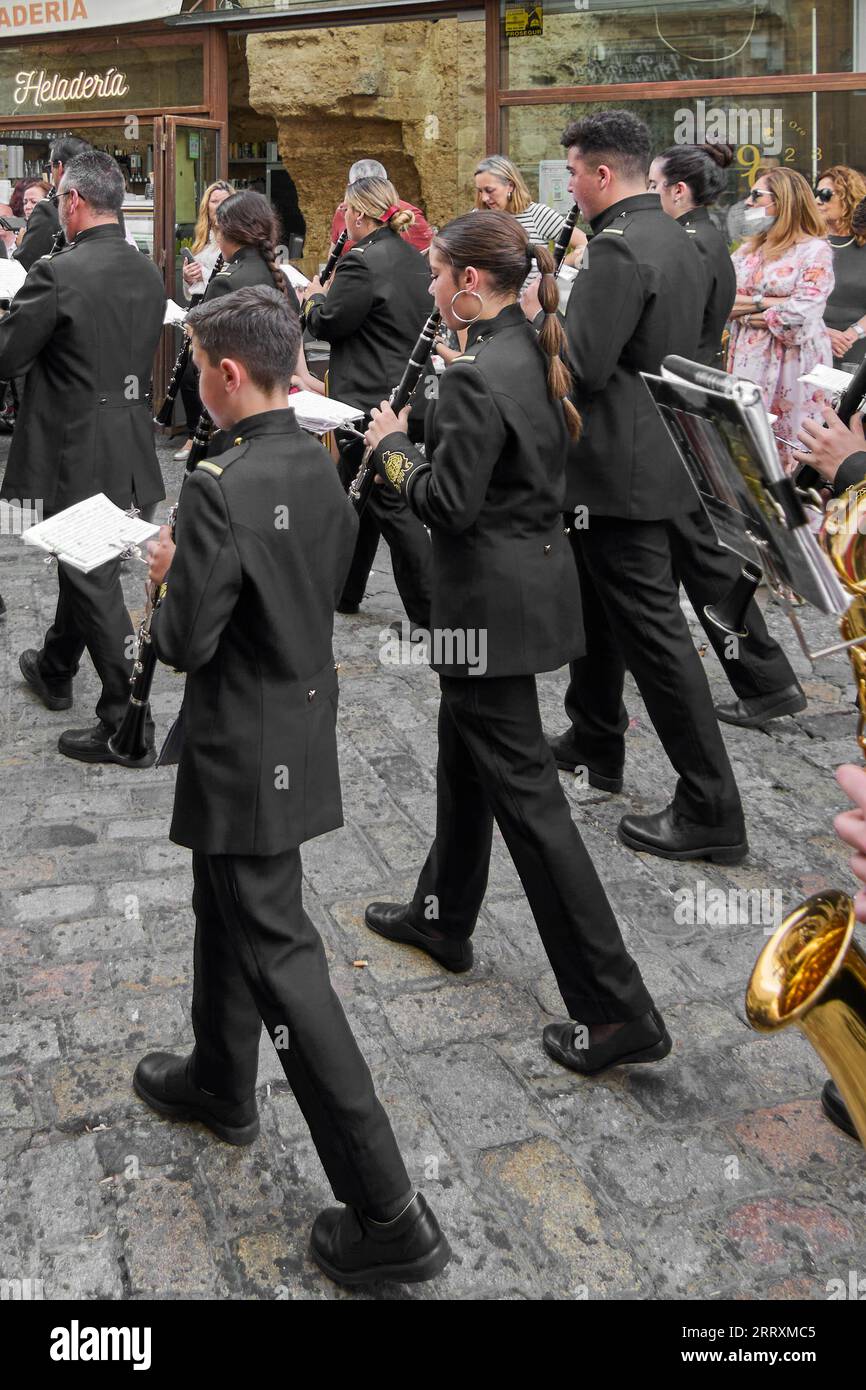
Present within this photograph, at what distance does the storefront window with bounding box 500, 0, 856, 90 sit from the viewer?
382 inches

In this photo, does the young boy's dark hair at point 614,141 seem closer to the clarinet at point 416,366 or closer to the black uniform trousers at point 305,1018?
the clarinet at point 416,366

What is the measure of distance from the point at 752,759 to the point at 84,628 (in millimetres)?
2549

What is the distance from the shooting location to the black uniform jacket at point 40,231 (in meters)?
8.13

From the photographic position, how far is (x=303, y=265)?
14.0m

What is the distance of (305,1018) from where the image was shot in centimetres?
291

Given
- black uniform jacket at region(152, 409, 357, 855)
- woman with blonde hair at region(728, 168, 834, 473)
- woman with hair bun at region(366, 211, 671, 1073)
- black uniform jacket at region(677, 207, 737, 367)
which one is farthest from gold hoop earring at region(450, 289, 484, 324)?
woman with blonde hair at region(728, 168, 834, 473)

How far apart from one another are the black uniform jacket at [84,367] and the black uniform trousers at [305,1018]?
9.63ft

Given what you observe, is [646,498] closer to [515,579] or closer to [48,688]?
[515,579]

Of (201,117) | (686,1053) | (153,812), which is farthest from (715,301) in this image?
(201,117)

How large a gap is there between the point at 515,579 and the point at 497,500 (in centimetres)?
20

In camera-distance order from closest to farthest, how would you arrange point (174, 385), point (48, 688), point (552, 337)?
point (552, 337) < point (48, 688) < point (174, 385)

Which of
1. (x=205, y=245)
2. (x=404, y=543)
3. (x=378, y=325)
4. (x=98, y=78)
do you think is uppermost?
(x=98, y=78)

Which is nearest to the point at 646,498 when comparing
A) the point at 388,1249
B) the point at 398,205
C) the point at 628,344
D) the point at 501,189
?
the point at 628,344
